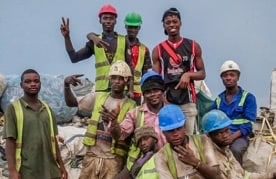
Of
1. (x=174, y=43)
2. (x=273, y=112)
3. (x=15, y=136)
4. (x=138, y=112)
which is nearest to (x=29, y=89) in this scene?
(x=15, y=136)

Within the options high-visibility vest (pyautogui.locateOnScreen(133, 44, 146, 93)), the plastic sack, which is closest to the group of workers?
high-visibility vest (pyautogui.locateOnScreen(133, 44, 146, 93))

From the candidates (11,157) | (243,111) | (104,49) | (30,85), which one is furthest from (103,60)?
(11,157)

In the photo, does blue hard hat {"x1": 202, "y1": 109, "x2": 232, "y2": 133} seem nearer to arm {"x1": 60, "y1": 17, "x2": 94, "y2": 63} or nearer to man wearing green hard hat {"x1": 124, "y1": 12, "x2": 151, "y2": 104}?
man wearing green hard hat {"x1": 124, "y1": 12, "x2": 151, "y2": 104}

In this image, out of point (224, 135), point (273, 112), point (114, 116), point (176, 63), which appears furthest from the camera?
point (273, 112)

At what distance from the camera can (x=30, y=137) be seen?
9.15 metres

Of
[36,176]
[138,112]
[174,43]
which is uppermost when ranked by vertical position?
[174,43]

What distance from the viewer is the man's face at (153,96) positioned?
9430 millimetres

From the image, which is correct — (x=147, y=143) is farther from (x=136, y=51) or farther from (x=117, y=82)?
(x=136, y=51)

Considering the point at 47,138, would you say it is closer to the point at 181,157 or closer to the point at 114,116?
the point at 114,116

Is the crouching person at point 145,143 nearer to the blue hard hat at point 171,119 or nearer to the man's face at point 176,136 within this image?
the blue hard hat at point 171,119

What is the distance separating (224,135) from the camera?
8750 mm

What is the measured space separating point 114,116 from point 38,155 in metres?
0.85

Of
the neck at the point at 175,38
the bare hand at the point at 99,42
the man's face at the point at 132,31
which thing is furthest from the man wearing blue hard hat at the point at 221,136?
the man's face at the point at 132,31

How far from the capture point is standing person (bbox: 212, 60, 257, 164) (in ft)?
32.7
